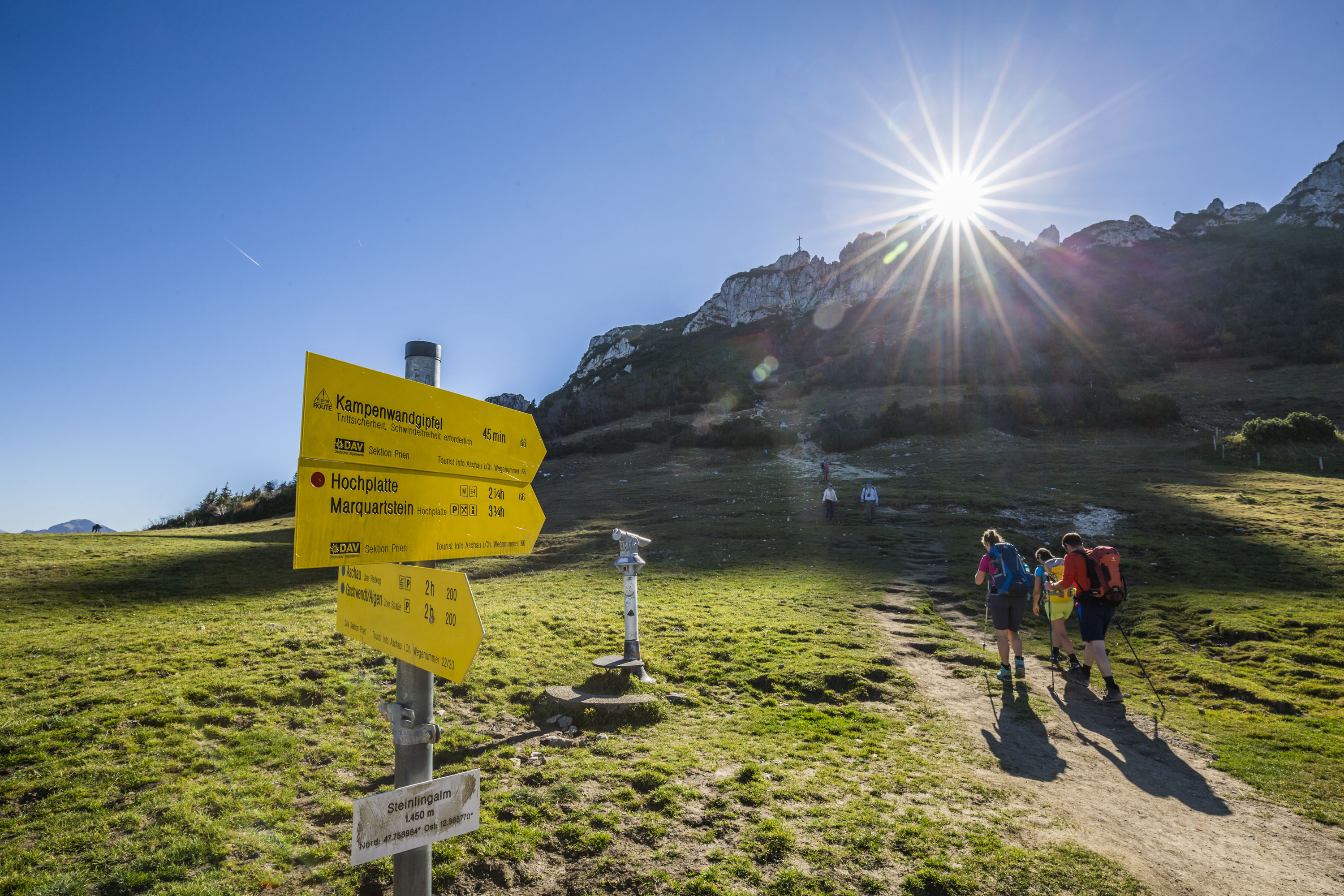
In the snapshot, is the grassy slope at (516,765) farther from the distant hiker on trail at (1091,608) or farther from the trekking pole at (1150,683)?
the trekking pole at (1150,683)

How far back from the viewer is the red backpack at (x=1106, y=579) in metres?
8.33

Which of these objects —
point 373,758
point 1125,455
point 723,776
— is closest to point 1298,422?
point 1125,455

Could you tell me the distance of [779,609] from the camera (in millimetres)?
12984

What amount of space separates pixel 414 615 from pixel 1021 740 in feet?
24.9

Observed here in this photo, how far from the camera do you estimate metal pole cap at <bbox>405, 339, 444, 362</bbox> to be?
270 cm

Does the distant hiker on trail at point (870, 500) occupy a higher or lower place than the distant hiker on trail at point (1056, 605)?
higher

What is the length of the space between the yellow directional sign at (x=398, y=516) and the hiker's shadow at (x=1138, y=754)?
7085 mm

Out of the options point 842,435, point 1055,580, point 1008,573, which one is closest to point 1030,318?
point 842,435

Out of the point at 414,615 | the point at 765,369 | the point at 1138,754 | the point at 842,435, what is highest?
the point at 765,369

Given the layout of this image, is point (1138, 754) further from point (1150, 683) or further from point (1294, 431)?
point (1294, 431)

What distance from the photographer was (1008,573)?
920 centimetres

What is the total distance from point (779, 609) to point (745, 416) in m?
50.2

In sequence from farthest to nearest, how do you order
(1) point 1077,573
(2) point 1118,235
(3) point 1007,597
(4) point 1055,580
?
(2) point 1118,235 → (4) point 1055,580 → (3) point 1007,597 → (1) point 1077,573

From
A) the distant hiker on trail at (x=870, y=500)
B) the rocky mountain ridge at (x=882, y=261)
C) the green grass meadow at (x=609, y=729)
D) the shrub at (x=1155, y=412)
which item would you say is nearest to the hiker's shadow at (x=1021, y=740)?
the green grass meadow at (x=609, y=729)
